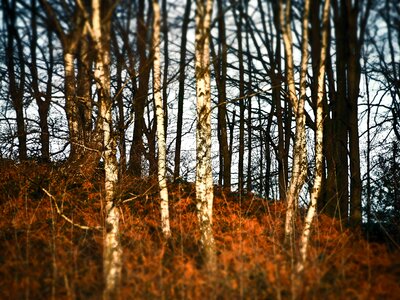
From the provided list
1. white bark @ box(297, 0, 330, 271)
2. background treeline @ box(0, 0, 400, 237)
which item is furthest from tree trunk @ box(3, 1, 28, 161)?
white bark @ box(297, 0, 330, 271)

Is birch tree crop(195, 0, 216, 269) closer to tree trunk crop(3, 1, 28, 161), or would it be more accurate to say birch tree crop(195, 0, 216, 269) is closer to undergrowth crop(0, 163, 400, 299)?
undergrowth crop(0, 163, 400, 299)

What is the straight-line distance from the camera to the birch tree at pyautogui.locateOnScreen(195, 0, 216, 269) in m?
7.60

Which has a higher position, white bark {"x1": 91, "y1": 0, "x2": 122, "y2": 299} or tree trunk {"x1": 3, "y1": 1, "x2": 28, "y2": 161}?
tree trunk {"x1": 3, "y1": 1, "x2": 28, "y2": 161}

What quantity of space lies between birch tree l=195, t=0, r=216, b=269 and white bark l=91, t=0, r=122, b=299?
1.85 m

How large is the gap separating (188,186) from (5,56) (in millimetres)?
7122

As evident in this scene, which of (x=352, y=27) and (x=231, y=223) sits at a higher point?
(x=352, y=27)

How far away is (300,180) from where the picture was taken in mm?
8867

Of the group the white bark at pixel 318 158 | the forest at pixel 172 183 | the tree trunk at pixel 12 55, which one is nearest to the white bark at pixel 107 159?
the forest at pixel 172 183

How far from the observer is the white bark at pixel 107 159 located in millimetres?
6129

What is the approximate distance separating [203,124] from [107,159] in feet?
7.16

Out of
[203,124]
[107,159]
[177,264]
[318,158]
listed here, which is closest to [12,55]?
[107,159]

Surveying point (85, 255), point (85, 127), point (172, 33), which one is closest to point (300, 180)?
point (172, 33)

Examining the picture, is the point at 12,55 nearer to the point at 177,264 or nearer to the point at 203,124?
the point at 203,124

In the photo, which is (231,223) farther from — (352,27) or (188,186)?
(352,27)
